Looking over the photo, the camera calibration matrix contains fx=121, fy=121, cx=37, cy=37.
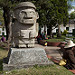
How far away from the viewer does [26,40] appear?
449 centimetres

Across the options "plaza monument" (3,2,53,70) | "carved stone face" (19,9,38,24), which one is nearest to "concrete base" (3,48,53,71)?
"plaza monument" (3,2,53,70)

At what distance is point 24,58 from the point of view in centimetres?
414

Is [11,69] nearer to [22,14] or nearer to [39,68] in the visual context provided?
[39,68]

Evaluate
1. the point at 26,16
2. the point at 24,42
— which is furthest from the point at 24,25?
the point at 24,42

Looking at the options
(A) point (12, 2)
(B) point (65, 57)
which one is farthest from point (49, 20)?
(B) point (65, 57)

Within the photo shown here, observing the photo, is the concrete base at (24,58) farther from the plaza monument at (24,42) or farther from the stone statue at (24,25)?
the stone statue at (24,25)

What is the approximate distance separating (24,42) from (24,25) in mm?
630

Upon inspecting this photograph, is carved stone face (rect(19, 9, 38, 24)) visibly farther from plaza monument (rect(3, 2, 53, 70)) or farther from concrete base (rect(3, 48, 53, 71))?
concrete base (rect(3, 48, 53, 71))

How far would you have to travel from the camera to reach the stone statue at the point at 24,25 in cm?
435

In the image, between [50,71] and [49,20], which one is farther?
[49,20]

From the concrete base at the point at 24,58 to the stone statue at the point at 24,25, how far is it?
365 mm

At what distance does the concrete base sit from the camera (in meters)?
3.99

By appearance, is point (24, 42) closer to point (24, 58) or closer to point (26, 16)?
point (24, 58)

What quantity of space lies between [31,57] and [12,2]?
7558 millimetres
